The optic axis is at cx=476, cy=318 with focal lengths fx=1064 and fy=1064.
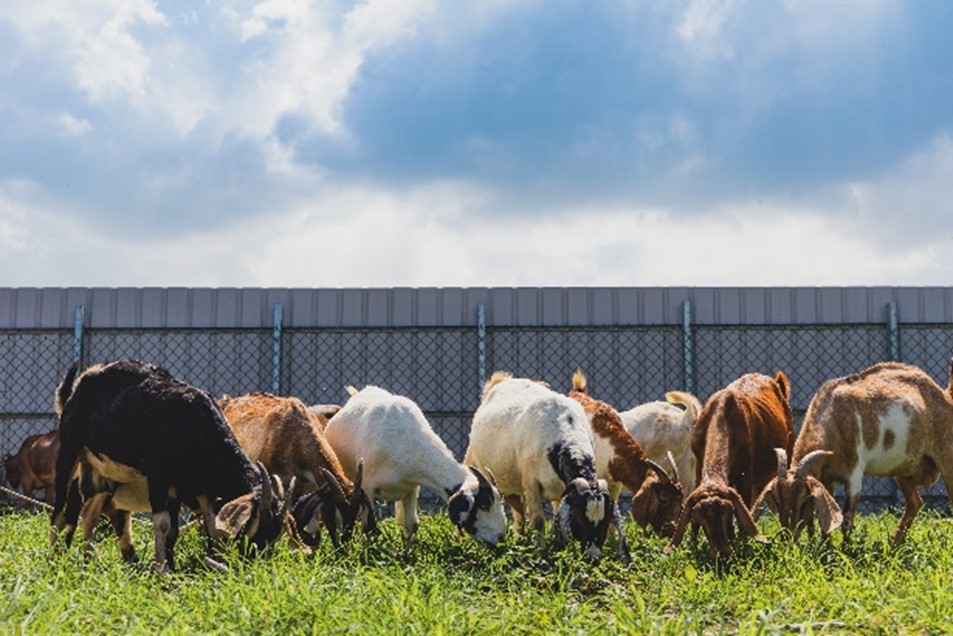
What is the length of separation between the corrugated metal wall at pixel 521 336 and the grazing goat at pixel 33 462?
3.72 feet

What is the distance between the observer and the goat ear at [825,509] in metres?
7.26

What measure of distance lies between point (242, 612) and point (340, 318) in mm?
8517

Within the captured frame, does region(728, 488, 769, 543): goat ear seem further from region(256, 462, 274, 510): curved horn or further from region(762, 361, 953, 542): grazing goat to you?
region(256, 462, 274, 510): curved horn

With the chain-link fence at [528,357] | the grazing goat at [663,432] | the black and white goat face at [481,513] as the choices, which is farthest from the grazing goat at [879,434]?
the chain-link fence at [528,357]

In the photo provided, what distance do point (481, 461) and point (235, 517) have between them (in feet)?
10.9

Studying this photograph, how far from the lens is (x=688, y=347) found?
42.9 feet

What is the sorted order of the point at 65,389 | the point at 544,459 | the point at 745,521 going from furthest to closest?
1. the point at 544,459
2. the point at 65,389
3. the point at 745,521

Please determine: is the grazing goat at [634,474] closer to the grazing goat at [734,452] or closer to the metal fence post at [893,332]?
the grazing goat at [734,452]

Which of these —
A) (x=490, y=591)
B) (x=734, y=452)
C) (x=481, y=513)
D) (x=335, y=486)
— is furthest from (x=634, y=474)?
(x=490, y=591)

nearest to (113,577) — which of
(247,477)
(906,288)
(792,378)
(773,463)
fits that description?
(247,477)

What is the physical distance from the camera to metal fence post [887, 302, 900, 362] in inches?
518

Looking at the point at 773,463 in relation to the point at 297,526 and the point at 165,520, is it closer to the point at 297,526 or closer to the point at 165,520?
the point at 297,526

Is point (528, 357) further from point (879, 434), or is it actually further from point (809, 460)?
point (809, 460)

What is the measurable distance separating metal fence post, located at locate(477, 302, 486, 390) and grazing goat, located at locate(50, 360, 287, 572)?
18.6 ft
